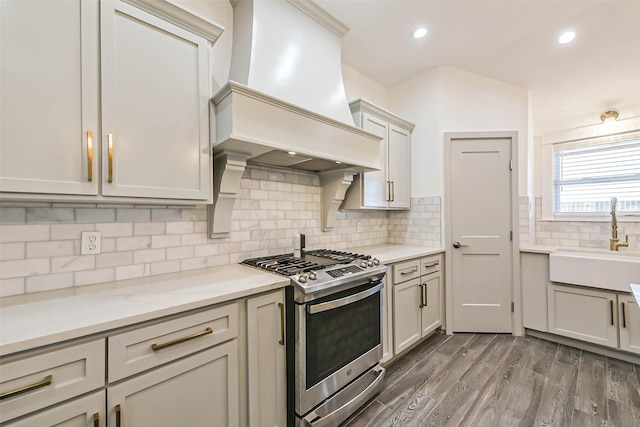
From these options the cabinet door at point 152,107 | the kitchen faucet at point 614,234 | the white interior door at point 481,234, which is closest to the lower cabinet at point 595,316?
the white interior door at point 481,234

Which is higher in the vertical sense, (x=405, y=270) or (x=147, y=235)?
(x=147, y=235)

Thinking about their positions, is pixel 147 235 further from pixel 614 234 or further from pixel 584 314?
pixel 614 234

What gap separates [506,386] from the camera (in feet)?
6.70

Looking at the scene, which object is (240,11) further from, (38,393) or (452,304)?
(452,304)

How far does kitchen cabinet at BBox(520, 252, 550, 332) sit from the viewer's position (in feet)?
9.07

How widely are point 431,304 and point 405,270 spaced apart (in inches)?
26.4

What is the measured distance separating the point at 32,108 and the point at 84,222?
1.93ft

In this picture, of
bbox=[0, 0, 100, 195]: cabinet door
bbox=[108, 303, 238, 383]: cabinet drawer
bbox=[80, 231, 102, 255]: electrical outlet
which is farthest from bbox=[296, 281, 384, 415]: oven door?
bbox=[0, 0, 100, 195]: cabinet door

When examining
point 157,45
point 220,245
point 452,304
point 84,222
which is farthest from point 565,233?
point 84,222

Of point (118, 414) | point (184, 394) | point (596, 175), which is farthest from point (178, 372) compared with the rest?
point (596, 175)

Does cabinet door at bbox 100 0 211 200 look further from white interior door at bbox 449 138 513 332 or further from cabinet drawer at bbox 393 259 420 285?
white interior door at bbox 449 138 513 332

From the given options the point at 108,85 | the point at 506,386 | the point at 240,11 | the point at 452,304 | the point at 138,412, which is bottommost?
the point at 506,386

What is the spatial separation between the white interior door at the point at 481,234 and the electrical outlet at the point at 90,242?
3.09 meters

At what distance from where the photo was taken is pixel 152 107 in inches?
54.3
